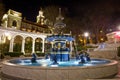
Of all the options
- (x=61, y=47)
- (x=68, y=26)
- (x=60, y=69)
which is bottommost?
(x=60, y=69)

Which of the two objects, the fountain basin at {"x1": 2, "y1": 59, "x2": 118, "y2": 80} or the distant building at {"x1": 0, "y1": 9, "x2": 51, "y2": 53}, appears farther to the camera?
the distant building at {"x1": 0, "y1": 9, "x2": 51, "y2": 53}

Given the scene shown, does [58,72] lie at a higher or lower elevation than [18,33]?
lower

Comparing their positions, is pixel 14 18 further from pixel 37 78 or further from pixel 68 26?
pixel 37 78

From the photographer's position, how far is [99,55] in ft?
93.9

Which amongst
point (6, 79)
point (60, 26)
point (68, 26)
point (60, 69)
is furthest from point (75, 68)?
point (68, 26)

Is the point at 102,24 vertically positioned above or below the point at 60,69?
above

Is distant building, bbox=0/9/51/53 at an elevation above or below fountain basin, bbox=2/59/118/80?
above

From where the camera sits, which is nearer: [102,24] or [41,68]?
[41,68]

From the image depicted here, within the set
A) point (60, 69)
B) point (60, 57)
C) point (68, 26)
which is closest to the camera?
point (60, 69)

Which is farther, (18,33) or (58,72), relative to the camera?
(18,33)

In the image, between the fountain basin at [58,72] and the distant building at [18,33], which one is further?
the distant building at [18,33]

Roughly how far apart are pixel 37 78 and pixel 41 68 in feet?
2.05

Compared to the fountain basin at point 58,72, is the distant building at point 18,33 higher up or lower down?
higher up

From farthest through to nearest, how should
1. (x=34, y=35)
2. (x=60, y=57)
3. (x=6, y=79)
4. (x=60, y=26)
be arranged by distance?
1. (x=34, y=35)
2. (x=60, y=26)
3. (x=60, y=57)
4. (x=6, y=79)
